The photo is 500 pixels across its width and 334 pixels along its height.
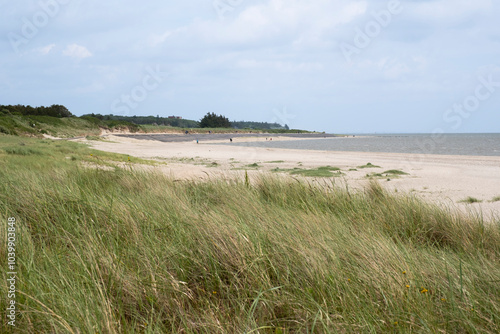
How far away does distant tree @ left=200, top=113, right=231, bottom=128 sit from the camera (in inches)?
4139

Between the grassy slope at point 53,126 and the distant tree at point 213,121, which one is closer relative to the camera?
the grassy slope at point 53,126

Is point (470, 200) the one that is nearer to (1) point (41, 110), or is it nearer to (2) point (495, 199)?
(2) point (495, 199)

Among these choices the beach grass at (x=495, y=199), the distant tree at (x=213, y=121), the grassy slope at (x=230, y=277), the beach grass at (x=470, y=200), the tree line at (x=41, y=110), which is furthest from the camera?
the distant tree at (x=213, y=121)

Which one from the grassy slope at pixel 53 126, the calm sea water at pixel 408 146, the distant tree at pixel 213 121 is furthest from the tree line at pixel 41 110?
the distant tree at pixel 213 121

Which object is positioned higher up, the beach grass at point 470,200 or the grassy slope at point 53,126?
the grassy slope at point 53,126

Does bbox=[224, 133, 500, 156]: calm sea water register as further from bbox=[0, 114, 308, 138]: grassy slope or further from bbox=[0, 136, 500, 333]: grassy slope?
bbox=[0, 136, 500, 333]: grassy slope

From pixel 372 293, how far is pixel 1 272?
2.50m

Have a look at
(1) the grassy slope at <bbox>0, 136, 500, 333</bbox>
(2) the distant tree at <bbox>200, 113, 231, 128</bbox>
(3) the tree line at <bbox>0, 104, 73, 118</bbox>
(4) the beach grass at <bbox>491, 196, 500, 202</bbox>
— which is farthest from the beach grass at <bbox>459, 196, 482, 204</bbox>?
(2) the distant tree at <bbox>200, 113, 231, 128</bbox>

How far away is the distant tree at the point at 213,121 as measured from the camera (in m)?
105

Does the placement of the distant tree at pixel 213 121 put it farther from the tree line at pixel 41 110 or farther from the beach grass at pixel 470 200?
the beach grass at pixel 470 200

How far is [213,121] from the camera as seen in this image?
105312 mm

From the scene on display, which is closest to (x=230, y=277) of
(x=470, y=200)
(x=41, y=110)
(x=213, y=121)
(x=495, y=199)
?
(x=470, y=200)

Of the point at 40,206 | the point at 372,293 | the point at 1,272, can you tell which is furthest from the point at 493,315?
the point at 40,206

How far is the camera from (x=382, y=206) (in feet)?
17.1
